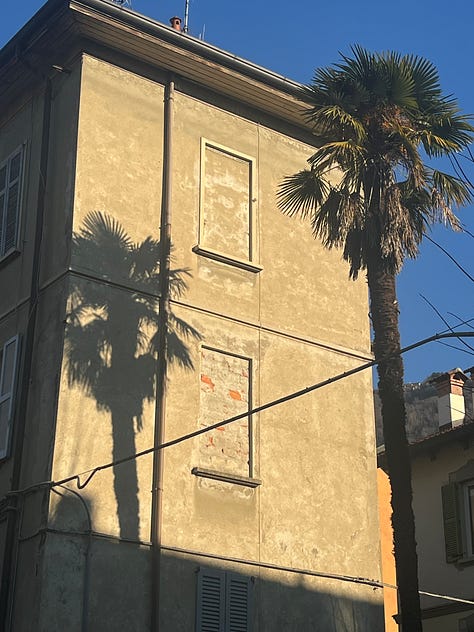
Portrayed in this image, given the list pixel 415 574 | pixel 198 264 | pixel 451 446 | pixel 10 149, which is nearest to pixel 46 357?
pixel 198 264

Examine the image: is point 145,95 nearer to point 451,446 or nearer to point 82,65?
point 82,65

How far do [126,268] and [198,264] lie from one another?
1.34 metres

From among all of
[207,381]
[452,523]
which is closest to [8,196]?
[207,381]

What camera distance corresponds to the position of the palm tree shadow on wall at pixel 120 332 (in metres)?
16.4

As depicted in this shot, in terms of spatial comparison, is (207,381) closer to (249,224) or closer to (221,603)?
(249,224)

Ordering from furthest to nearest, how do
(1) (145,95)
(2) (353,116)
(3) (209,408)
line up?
1. (1) (145,95)
2. (3) (209,408)
3. (2) (353,116)

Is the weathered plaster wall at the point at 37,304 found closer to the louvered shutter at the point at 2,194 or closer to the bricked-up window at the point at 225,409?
the louvered shutter at the point at 2,194

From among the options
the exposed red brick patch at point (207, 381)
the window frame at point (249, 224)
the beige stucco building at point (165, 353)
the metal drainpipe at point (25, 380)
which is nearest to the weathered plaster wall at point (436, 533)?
the beige stucco building at point (165, 353)

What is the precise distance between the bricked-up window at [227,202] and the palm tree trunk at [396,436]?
3589 mm

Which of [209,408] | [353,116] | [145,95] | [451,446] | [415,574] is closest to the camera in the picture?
[415,574]

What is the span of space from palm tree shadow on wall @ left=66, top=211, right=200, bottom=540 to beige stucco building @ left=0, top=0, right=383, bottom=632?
3 cm

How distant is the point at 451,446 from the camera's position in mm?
25453

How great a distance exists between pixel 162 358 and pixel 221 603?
3.62 meters

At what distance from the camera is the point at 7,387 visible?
17.3 meters
